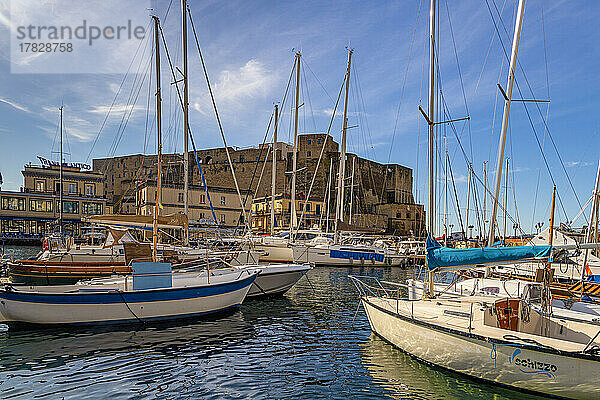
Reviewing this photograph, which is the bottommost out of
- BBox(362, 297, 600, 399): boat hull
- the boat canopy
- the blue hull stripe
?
BBox(362, 297, 600, 399): boat hull

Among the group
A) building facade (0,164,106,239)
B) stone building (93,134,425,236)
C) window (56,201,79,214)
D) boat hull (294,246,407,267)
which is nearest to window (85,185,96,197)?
building facade (0,164,106,239)

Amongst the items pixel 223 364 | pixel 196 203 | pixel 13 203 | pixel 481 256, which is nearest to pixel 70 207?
pixel 13 203

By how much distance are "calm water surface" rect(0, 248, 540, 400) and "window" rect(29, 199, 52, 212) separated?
1948 inches

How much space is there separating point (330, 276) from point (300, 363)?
649 inches

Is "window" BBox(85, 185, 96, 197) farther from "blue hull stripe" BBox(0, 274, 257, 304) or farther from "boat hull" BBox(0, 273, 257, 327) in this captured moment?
"blue hull stripe" BBox(0, 274, 257, 304)


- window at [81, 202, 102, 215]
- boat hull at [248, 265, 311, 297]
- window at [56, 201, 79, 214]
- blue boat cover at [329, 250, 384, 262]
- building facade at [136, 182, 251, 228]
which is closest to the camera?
boat hull at [248, 265, 311, 297]

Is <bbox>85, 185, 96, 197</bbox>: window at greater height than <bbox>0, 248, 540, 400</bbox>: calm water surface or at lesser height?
greater

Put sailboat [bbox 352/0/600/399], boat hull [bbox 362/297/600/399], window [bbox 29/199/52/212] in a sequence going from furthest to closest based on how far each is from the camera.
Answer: window [bbox 29/199/52/212] → sailboat [bbox 352/0/600/399] → boat hull [bbox 362/297/600/399]

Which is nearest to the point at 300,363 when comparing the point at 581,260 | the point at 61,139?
the point at 581,260

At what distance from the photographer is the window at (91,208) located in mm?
55719

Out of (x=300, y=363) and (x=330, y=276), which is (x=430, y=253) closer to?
(x=300, y=363)

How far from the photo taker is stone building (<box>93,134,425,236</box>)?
221ft

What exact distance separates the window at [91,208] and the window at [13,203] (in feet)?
22.3

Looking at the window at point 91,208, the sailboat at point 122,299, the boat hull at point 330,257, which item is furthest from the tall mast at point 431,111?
the window at point 91,208
